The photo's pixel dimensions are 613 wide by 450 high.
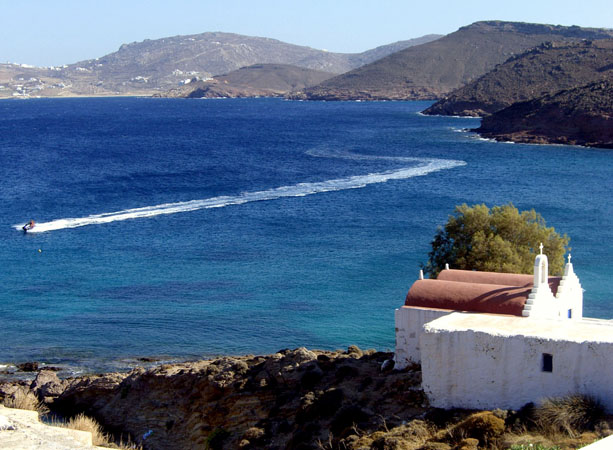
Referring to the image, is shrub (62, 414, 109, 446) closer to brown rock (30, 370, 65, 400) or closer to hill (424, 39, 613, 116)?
brown rock (30, 370, 65, 400)

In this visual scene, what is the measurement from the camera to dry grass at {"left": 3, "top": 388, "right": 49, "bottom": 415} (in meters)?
23.6

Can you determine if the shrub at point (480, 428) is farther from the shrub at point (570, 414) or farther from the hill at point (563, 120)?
the hill at point (563, 120)

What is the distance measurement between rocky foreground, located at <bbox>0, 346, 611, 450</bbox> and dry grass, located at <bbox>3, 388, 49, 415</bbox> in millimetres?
485

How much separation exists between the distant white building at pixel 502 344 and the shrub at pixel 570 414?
0.87ft

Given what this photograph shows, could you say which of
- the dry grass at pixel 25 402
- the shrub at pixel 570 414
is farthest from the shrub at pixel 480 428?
the dry grass at pixel 25 402

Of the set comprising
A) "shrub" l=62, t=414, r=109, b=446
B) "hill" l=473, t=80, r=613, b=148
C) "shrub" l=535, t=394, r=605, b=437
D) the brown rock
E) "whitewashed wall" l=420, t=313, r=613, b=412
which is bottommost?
the brown rock

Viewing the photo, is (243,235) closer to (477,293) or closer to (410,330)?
(410,330)

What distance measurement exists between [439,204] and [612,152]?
130 feet

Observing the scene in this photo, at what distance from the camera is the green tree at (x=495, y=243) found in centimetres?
2838

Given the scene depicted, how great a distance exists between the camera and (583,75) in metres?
141

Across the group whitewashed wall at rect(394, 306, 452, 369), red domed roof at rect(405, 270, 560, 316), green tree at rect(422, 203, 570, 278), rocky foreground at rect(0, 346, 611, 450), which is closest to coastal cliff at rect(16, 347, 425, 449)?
rocky foreground at rect(0, 346, 611, 450)

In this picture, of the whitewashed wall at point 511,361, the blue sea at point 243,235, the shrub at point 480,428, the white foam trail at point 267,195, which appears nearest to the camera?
the shrub at point 480,428

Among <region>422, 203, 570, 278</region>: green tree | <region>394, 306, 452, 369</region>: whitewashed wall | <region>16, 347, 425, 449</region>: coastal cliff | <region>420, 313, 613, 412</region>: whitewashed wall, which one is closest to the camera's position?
<region>420, 313, 613, 412</region>: whitewashed wall

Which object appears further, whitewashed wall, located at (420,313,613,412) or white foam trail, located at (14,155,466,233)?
white foam trail, located at (14,155,466,233)
